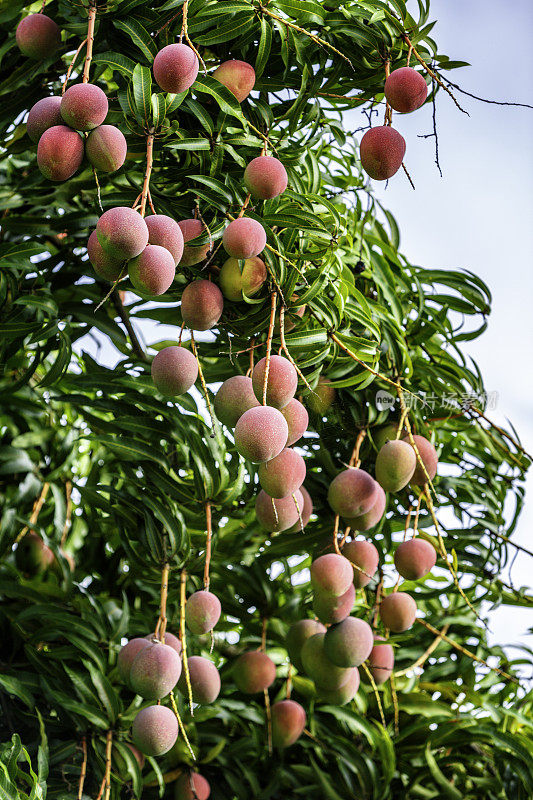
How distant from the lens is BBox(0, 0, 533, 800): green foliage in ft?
2.13

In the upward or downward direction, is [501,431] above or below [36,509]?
above

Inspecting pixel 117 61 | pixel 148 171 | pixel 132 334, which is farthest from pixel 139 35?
pixel 132 334

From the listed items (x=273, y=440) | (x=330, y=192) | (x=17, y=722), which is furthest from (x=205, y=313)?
(x=17, y=722)

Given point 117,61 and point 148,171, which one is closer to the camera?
point 148,171

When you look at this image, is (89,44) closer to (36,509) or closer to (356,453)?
(356,453)

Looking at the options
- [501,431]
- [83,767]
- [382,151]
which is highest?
[382,151]

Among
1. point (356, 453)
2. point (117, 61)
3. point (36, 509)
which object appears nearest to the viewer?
point (117, 61)

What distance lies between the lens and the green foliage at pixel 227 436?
0.65 m

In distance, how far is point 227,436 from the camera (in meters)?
0.82

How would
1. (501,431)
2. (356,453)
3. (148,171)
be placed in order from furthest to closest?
(501,431) → (356,453) → (148,171)

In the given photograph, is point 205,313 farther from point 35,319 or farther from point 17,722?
point 17,722

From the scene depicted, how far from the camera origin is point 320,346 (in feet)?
2.22

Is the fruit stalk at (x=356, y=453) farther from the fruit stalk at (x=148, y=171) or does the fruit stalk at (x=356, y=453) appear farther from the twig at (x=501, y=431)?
the fruit stalk at (x=148, y=171)

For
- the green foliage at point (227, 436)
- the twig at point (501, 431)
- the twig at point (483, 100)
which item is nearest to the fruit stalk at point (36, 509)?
the green foliage at point (227, 436)
